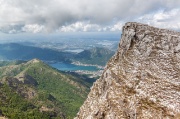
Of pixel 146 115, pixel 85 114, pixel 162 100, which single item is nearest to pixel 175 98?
pixel 162 100

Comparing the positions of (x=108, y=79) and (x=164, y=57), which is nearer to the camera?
(x=164, y=57)

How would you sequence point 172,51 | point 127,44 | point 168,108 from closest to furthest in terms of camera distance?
point 168,108
point 172,51
point 127,44

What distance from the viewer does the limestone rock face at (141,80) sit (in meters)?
32.7

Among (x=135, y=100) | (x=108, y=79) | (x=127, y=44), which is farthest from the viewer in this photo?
(x=127, y=44)

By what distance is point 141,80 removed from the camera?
1487 inches

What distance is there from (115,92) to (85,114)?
796 centimetres

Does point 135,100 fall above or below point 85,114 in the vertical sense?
above

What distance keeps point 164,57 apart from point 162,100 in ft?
32.0

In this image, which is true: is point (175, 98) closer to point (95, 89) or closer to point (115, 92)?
point (115, 92)

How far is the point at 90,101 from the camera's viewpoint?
4550cm

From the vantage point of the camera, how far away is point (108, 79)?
1700 inches

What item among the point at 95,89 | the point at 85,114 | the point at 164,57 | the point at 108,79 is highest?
the point at 164,57

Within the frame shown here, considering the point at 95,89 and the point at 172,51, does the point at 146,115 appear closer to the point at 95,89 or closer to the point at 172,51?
the point at 172,51

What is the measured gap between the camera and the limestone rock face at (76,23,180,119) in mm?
32656
